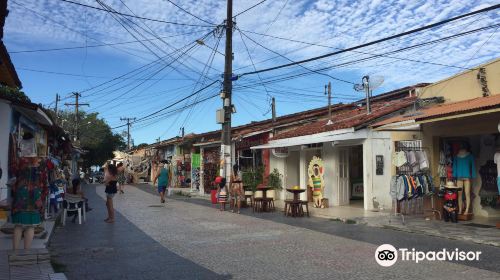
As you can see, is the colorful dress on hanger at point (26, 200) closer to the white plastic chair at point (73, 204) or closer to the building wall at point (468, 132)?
the white plastic chair at point (73, 204)

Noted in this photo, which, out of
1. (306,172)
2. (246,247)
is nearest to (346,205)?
(306,172)

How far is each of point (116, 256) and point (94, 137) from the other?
51.3 meters

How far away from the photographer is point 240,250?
8.66 metres

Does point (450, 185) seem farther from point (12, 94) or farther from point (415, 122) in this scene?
point (12, 94)

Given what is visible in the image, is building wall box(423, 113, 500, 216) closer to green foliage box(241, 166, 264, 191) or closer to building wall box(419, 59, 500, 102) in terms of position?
building wall box(419, 59, 500, 102)

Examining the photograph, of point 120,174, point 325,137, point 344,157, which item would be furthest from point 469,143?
point 120,174

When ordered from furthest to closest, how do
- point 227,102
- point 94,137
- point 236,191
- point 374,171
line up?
point 94,137
point 227,102
point 236,191
point 374,171

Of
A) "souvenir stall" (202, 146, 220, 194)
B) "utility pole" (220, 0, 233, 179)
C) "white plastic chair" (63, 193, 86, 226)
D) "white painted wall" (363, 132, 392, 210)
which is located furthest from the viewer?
"souvenir stall" (202, 146, 220, 194)

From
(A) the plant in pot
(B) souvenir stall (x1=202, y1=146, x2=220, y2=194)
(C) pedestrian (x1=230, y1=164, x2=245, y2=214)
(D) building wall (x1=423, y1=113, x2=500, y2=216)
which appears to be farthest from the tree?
(D) building wall (x1=423, y1=113, x2=500, y2=216)

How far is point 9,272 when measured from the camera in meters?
6.27

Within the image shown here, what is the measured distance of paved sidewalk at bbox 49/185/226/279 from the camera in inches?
267

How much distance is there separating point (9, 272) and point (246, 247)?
4.17m

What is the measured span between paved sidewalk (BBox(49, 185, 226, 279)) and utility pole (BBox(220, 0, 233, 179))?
873 cm

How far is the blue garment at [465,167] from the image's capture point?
12508 millimetres
